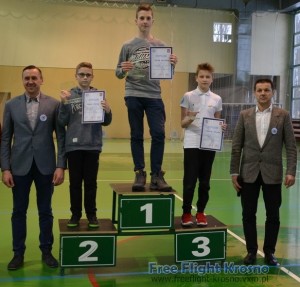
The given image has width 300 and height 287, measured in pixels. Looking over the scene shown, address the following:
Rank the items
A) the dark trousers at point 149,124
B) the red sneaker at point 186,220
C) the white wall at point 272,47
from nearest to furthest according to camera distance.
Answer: the red sneaker at point 186,220
the dark trousers at point 149,124
the white wall at point 272,47

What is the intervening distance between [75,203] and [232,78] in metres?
14.4

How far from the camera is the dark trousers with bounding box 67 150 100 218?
147 inches

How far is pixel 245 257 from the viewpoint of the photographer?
13.3 feet

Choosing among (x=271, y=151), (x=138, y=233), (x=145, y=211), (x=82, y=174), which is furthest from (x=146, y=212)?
(x=271, y=151)

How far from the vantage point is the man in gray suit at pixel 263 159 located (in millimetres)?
3836

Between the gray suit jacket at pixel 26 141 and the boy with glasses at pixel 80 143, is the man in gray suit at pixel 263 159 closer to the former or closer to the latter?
the boy with glasses at pixel 80 143

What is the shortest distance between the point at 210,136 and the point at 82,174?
45.3 inches

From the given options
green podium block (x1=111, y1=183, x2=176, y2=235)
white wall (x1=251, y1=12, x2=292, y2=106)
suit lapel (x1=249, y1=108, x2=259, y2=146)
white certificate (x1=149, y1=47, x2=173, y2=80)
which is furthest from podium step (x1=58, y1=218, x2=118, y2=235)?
white wall (x1=251, y1=12, x2=292, y2=106)

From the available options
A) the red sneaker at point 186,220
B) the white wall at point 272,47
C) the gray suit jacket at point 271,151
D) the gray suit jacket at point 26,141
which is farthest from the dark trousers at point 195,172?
the white wall at point 272,47

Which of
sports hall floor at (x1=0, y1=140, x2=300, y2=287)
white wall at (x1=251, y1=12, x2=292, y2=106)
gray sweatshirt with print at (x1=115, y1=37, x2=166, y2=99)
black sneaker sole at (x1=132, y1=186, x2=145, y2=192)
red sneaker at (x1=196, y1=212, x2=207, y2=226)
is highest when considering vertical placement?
white wall at (x1=251, y1=12, x2=292, y2=106)

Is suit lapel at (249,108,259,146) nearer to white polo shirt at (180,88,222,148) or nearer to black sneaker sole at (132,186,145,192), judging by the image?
white polo shirt at (180,88,222,148)

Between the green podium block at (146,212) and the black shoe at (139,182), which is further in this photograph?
the black shoe at (139,182)

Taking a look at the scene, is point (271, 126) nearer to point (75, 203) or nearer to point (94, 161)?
point (94, 161)

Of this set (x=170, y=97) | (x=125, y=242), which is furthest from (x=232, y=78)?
(x=125, y=242)
